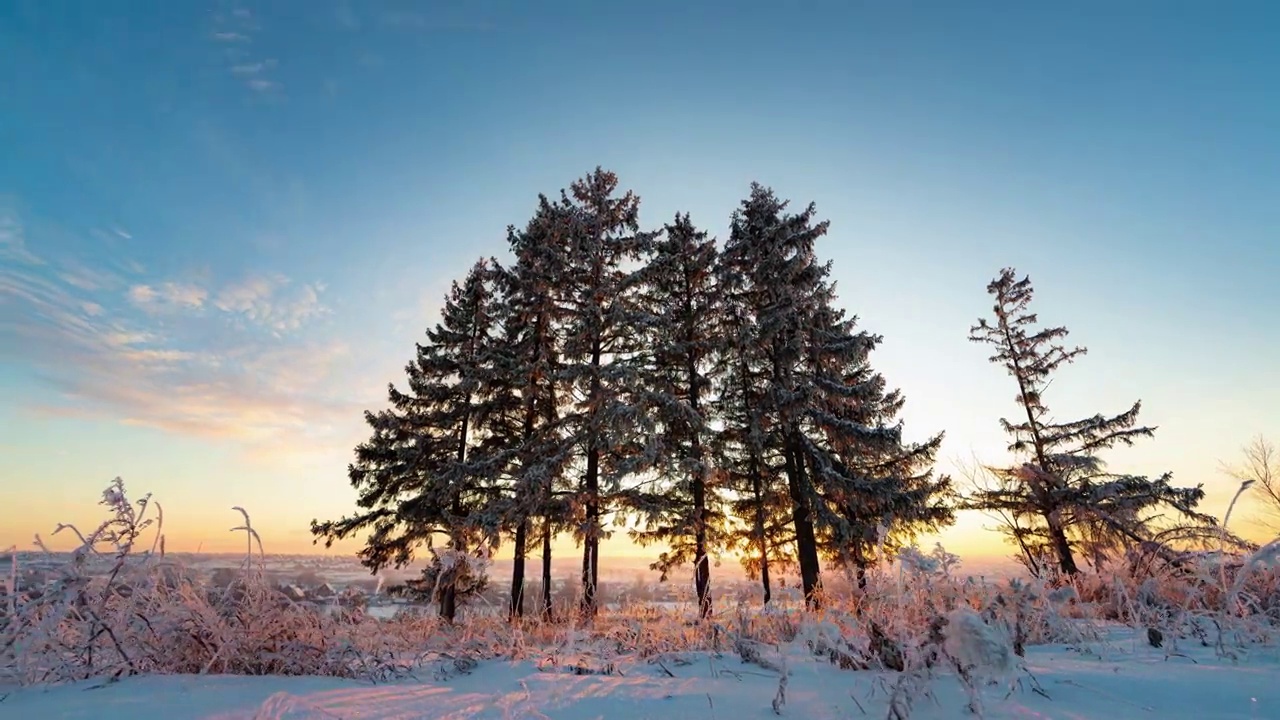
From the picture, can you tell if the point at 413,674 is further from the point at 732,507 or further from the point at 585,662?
the point at 732,507

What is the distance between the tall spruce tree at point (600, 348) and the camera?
15047mm

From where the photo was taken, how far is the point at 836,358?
17438 mm

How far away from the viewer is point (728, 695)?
2.20 metres

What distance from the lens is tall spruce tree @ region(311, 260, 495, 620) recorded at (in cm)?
1753

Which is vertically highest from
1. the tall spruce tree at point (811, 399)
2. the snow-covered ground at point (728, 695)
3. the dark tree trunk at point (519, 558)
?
the tall spruce tree at point (811, 399)

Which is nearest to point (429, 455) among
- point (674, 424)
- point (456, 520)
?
point (456, 520)

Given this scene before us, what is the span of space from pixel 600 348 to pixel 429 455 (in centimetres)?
778

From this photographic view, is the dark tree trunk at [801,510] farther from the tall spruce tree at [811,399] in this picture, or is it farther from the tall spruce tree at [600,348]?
the tall spruce tree at [600,348]

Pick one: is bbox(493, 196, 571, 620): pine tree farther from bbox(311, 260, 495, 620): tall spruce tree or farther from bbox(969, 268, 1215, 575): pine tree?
bbox(969, 268, 1215, 575): pine tree

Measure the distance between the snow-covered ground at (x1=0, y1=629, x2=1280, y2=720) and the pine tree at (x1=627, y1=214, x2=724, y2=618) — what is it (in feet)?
38.7

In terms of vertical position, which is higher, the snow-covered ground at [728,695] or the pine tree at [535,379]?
the pine tree at [535,379]

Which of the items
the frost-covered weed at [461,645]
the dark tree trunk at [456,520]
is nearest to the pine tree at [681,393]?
the dark tree trunk at [456,520]

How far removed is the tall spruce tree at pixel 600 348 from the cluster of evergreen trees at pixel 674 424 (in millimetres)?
72

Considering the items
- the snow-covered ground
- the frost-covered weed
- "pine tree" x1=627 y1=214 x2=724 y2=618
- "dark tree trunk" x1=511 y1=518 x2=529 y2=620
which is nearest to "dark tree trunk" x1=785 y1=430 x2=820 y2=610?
"pine tree" x1=627 y1=214 x2=724 y2=618
